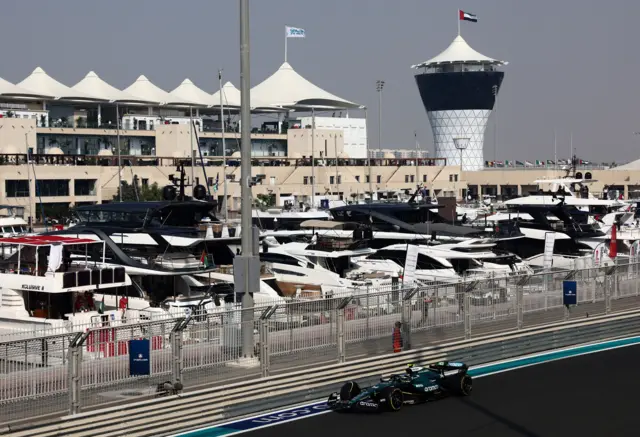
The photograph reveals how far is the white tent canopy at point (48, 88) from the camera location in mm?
91250

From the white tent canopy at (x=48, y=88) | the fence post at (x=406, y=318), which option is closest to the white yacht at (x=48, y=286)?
the fence post at (x=406, y=318)

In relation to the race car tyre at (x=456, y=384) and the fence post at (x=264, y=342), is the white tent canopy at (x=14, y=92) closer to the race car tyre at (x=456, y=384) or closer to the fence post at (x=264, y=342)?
the fence post at (x=264, y=342)

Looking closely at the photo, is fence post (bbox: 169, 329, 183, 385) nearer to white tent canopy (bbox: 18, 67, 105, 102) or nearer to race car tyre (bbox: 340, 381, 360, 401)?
race car tyre (bbox: 340, 381, 360, 401)

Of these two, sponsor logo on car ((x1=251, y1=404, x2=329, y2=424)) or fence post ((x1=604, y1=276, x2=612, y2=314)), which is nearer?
sponsor logo on car ((x1=251, y1=404, x2=329, y2=424))

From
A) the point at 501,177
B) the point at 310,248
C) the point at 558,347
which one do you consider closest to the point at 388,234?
the point at 310,248

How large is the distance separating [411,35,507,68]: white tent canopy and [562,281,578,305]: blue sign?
457 feet

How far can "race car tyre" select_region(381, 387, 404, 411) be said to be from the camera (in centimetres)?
1909

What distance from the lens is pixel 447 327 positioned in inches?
932

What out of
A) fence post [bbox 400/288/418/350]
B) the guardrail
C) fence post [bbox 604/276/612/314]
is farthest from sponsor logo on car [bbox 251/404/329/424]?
fence post [bbox 604/276/612/314]

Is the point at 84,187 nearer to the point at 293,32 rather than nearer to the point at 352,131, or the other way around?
the point at 293,32

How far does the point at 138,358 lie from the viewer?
680 inches

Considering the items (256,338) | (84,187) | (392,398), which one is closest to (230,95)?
(84,187)

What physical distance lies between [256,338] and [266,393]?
1884 millimetres

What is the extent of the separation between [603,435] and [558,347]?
310 inches
